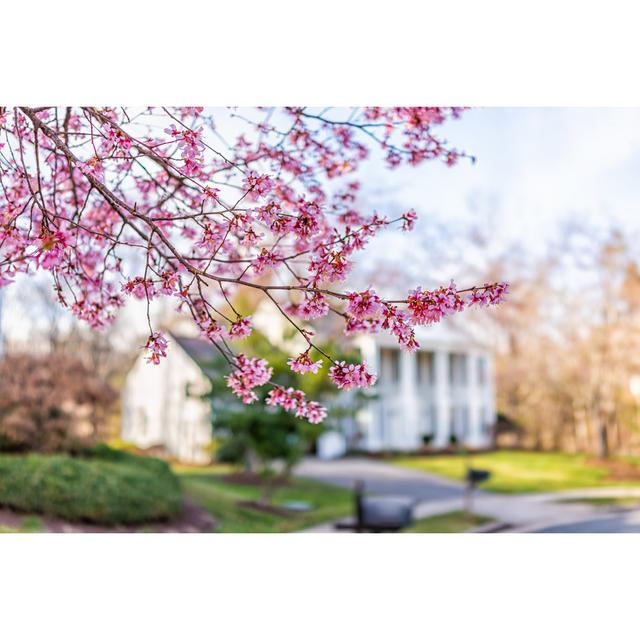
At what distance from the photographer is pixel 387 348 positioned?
15.1 m

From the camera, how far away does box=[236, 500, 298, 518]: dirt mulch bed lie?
24.3 feet

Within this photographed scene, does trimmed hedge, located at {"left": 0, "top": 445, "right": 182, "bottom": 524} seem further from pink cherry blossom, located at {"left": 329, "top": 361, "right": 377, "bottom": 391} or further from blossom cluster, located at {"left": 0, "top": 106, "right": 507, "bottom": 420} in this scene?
pink cherry blossom, located at {"left": 329, "top": 361, "right": 377, "bottom": 391}

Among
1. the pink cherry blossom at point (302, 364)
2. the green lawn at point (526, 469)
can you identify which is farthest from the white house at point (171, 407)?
the pink cherry blossom at point (302, 364)

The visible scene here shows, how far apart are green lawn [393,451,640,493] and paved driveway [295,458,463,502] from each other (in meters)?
0.46

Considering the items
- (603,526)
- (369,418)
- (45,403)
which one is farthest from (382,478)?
(45,403)

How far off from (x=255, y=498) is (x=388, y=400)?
6.84 metres

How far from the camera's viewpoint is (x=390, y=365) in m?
15.3

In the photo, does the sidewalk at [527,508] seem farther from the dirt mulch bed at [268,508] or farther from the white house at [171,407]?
the white house at [171,407]

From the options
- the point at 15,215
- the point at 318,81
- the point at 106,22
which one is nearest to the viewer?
the point at 15,215

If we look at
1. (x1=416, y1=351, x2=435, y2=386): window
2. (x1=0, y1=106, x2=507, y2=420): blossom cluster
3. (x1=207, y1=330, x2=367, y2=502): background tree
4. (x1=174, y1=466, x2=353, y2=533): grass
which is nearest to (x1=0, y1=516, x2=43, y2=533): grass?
(x1=174, y1=466, x2=353, y2=533): grass

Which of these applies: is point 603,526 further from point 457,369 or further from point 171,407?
point 457,369

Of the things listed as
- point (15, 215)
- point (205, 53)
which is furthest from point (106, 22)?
point (15, 215)
